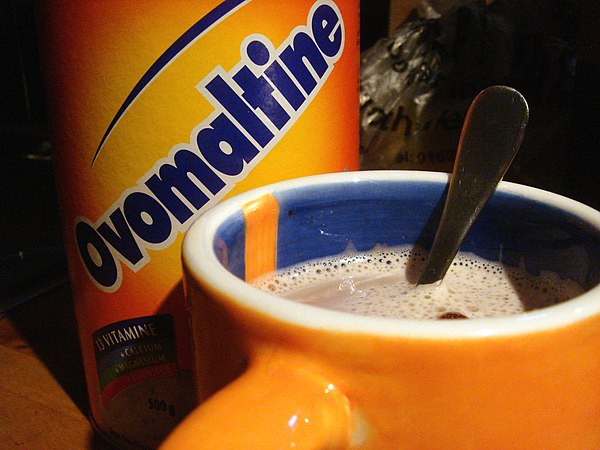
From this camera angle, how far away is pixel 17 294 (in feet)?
1.72

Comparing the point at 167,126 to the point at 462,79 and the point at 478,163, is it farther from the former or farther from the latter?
the point at 462,79

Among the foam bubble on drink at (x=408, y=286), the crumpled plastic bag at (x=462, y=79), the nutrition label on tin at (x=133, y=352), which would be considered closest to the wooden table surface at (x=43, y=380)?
the nutrition label on tin at (x=133, y=352)

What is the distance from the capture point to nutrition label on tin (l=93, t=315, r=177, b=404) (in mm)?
315

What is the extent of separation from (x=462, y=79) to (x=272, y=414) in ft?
2.16

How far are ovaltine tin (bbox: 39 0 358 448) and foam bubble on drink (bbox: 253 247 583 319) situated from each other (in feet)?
0.17

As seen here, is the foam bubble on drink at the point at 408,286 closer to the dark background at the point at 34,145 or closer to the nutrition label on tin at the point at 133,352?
the nutrition label on tin at the point at 133,352

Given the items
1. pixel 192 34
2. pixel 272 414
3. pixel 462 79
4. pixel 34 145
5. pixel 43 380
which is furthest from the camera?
pixel 34 145

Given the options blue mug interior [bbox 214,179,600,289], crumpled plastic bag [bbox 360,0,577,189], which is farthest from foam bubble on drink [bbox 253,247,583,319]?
crumpled plastic bag [bbox 360,0,577,189]

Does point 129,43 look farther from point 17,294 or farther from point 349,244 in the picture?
point 17,294

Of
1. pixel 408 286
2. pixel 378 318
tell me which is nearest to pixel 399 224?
pixel 408 286

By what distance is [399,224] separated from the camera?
0.97 feet

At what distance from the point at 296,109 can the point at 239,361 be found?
151 mm

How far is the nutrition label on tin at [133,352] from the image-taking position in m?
0.31

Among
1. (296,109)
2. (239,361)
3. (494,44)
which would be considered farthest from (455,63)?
(239,361)
